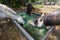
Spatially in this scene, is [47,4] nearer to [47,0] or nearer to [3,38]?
[47,0]

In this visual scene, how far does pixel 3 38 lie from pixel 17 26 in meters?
0.35

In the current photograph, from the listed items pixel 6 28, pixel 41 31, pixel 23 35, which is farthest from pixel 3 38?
pixel 41 31

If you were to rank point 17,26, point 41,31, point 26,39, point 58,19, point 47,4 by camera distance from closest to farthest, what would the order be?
1. point 58,19
2. point 26,39
3. point 17,26
4. point 41,31
5. point 47,4

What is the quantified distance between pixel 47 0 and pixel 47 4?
0.82 meters

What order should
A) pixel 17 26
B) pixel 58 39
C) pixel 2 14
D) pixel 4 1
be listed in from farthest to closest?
pixel 4 1 → pixel 58 39 → pixel 17 26 → pixel 2 14

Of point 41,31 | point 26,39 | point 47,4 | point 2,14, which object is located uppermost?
point 2,14

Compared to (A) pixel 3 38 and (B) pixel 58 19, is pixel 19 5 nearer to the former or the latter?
(A) pixel 3 38

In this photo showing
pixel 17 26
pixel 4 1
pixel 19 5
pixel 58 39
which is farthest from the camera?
pixel 19 5

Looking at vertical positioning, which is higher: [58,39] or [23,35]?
[23,35]

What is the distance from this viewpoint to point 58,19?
1345 mm

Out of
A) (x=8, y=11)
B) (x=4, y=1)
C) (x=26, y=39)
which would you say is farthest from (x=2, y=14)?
(x=4, y=1)

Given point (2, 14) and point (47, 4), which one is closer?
point (2, 14)

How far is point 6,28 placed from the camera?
3.66m

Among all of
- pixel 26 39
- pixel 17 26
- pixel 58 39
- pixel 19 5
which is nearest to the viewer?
→ pixel 26 39
